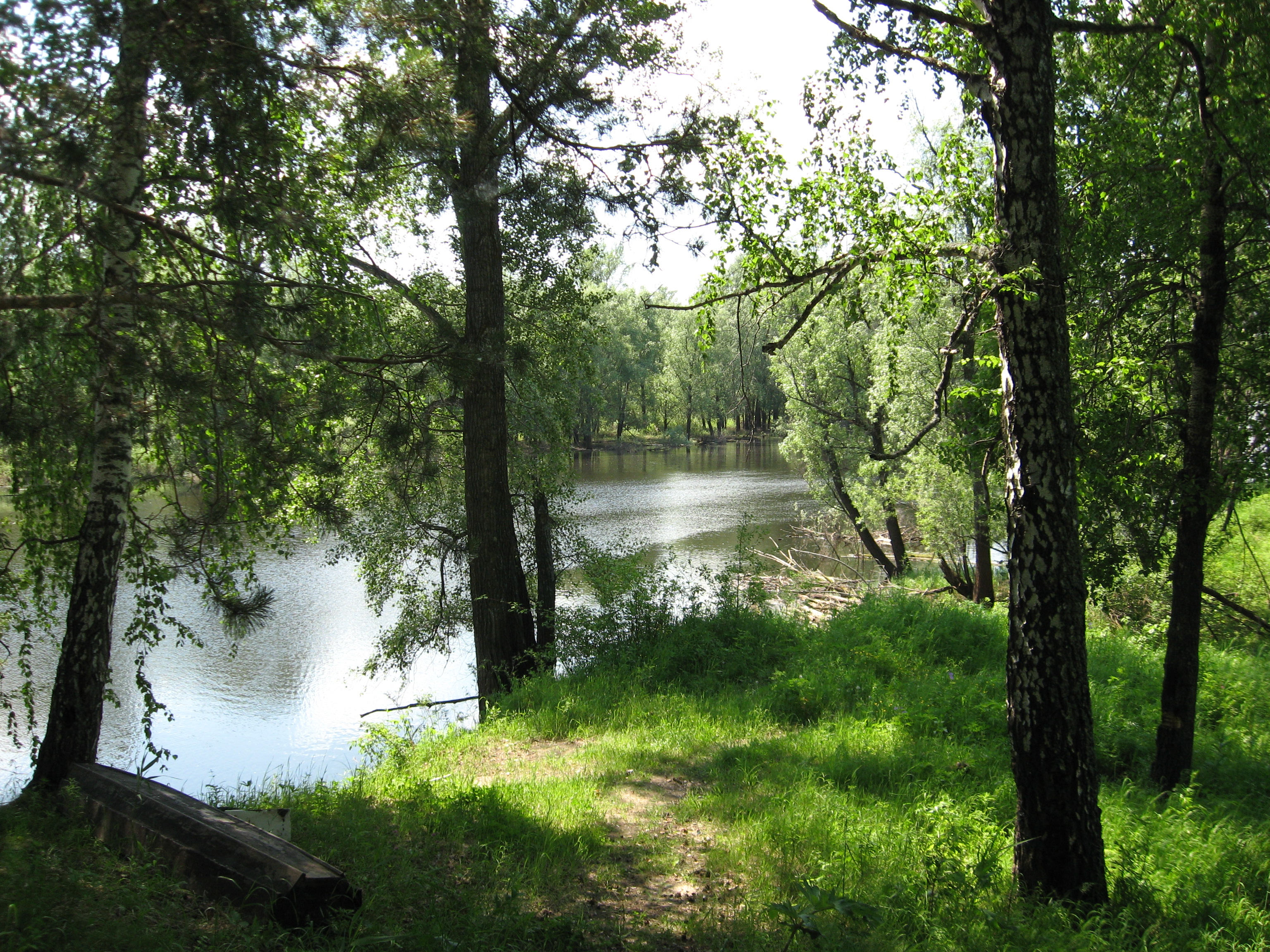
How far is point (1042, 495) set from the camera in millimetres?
3623

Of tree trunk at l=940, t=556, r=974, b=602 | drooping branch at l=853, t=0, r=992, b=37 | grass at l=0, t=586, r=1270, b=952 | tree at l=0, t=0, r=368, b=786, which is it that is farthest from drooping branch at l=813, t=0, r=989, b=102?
tree trunk at l=940, t=556, r=974, b=602

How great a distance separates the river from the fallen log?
0.38 m

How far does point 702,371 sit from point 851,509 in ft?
42.3

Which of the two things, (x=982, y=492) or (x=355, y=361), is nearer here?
(x=355, y=361)

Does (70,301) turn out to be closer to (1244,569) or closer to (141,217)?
(141,217)

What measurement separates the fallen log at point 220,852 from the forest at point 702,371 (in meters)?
0.11

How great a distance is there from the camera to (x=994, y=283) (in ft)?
11.7

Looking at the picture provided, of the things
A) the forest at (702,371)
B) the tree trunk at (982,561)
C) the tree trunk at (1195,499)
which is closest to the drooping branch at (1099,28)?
the forest at (702,371)

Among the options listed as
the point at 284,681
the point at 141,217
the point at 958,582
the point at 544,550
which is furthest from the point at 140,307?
the point at 958,582

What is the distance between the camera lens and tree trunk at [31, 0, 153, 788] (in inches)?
182

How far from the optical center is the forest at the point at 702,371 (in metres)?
3.67

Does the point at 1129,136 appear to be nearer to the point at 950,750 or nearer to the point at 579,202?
the point at 950,750

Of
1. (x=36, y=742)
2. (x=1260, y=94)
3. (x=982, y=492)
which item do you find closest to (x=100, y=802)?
(x=36, y=742)

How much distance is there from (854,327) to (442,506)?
1049 centimetres
